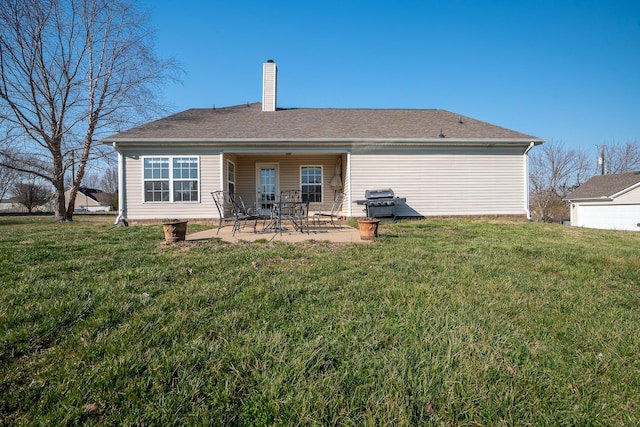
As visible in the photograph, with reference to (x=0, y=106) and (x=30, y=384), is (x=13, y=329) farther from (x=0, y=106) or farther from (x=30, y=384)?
(x=0, y=106)

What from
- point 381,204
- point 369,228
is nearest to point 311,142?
point 381,204

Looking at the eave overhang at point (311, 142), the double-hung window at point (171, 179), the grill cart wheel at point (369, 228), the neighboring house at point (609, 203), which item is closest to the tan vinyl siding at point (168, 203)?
the double-hung window at point (171, 179)

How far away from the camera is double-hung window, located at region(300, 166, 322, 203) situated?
39.0ft

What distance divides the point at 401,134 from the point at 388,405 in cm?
993

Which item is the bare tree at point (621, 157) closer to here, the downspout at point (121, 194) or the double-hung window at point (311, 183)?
the double-hung window at point (311, 183)

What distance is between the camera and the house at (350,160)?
31.7 feet

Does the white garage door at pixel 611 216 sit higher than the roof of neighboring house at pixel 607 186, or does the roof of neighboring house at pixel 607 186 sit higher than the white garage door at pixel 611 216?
the roof of neighboring house at pixel 607 186

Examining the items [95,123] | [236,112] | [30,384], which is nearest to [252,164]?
[236,112]

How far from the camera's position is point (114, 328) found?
2.04 meters

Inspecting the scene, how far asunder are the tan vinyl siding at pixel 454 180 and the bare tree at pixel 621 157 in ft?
86.5

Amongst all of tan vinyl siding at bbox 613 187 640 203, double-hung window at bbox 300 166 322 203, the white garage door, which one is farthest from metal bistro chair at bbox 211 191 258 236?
tan vinyl siding at bbox 613 187 640 203

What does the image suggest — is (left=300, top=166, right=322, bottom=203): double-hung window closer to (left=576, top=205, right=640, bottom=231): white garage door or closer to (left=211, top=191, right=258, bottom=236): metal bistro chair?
(left=211, top=191, right=258, bottom=236): metal bistro chair

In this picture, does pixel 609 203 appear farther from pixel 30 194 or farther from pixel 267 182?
pixel 30 194

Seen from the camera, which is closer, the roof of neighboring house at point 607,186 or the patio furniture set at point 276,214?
the patio furniture set at point 276,214
